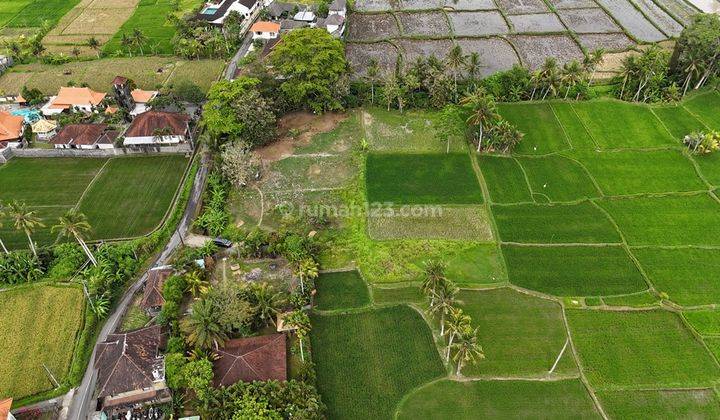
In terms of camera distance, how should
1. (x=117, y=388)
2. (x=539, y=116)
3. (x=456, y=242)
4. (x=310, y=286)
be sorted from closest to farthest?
(x=117, y=388), (x=310, y=286), (x=456, y=242), (x=539, y=116)

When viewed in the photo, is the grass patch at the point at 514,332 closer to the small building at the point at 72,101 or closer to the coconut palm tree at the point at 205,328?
the coconut palm tree at the point at 205,328

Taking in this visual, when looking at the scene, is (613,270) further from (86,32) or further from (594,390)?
(86,32)

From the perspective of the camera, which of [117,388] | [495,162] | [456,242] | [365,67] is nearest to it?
[117,388]

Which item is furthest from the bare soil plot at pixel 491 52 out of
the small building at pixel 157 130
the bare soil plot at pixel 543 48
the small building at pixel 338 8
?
the small building at pixel 157 130

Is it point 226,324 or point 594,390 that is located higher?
point 226,324

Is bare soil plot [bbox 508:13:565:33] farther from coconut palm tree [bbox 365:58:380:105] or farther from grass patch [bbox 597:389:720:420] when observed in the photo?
grass patch [bbox 597:389:720:420]

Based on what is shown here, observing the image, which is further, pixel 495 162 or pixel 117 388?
pixel 495 162

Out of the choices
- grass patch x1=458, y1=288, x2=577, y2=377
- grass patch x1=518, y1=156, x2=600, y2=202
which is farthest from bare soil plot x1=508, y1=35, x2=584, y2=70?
grass patch x1=458, y1=288, x2=577, y2=377

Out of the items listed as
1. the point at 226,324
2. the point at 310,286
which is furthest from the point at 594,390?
the point at 226,324
